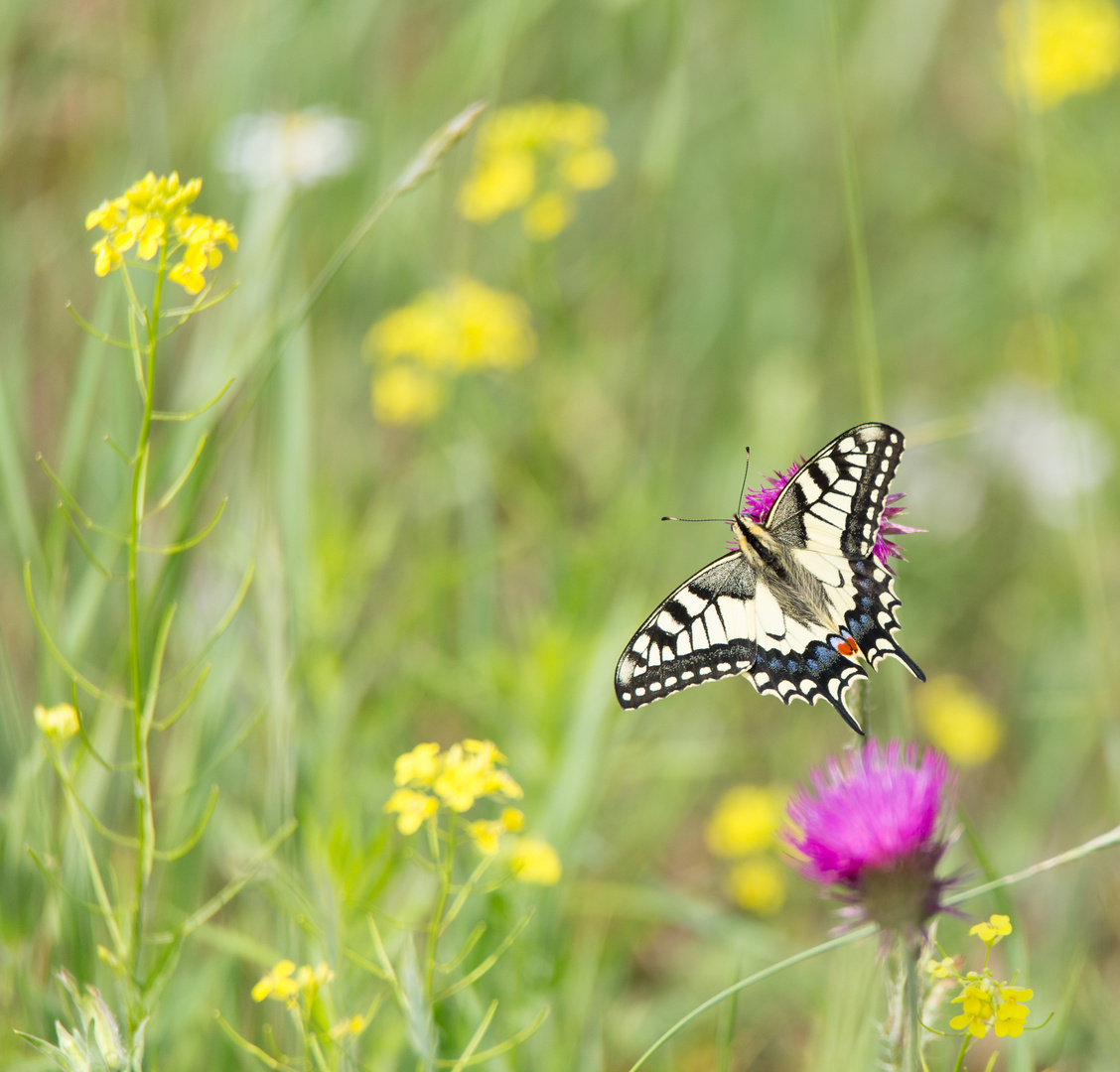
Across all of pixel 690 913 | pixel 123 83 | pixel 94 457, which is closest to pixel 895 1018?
pixel 690 913

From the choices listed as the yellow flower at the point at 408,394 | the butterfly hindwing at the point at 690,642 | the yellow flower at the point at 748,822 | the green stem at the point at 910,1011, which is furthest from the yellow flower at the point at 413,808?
the yellow flower at the point at 408,394

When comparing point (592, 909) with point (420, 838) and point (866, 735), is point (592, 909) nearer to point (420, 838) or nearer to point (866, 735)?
point (420, 838)

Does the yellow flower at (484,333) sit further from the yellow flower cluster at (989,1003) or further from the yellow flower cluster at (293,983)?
the yellow flower cluster at (989,1003)

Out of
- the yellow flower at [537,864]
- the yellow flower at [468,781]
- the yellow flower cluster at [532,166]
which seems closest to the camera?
the yellow flower at [468,781]

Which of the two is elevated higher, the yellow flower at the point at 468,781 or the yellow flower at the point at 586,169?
the yellow flower at the point at 586,169

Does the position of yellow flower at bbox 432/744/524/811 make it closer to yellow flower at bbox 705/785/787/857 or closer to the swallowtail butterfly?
the swallowtail butterfly

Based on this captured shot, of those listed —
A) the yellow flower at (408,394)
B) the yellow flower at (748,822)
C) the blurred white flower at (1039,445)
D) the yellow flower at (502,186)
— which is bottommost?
the yellow flower at (748,822)

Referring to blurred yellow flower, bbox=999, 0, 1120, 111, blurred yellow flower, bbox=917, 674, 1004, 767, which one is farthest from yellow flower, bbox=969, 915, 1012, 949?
blurred yellow flower, bbox=999, 0, 1120, 111
